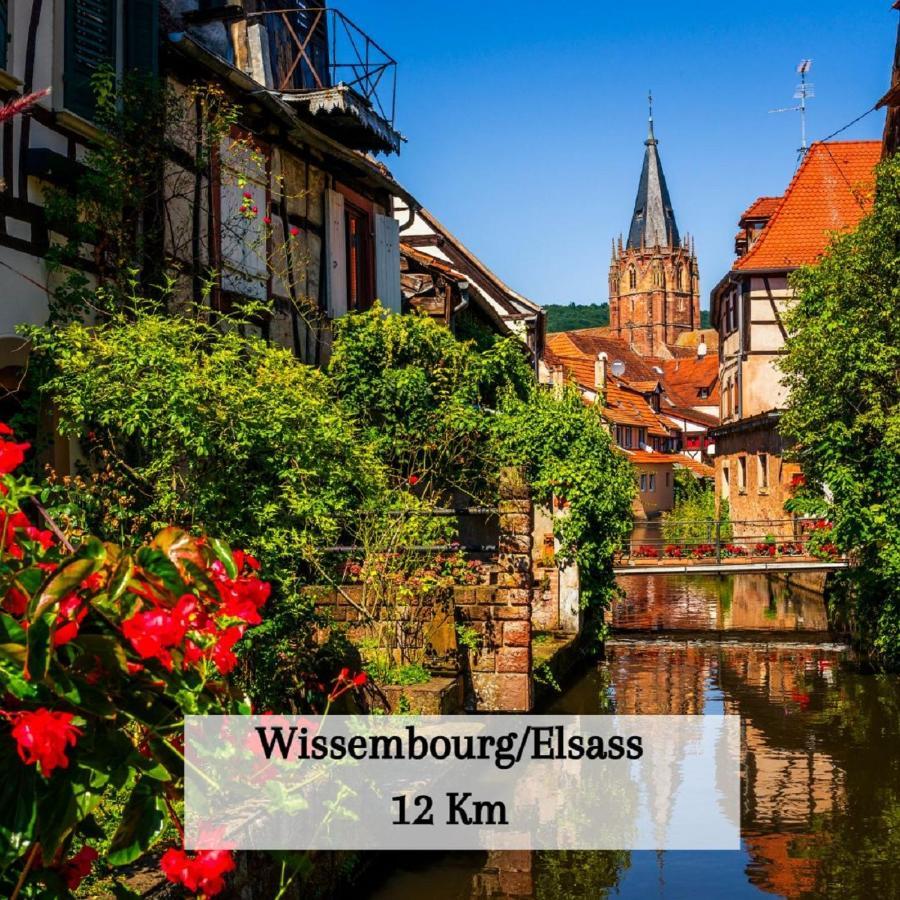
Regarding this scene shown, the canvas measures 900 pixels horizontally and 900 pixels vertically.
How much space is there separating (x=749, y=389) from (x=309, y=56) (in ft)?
66.7

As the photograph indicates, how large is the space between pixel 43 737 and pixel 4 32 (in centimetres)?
745

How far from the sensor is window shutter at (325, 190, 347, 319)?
15898 mm

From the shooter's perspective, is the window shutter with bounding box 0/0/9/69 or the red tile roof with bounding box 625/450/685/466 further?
the red tile roof with bounding box 625/450/685/466

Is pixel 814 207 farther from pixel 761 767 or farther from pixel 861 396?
pixel 761 767

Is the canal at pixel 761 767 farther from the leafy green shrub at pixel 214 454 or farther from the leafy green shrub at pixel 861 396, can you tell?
the leafy green shrub at pixel 214 454

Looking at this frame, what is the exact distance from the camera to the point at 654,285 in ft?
404

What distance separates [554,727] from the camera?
1334cm

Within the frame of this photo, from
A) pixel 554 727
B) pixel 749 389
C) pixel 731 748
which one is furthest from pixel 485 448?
pixel 749 389

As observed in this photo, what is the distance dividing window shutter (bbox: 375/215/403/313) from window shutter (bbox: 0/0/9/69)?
29.1 ft

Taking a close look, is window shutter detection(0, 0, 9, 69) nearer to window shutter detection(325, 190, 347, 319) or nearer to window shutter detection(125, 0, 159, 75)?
window shutter detection(125, 0, 159, 75)

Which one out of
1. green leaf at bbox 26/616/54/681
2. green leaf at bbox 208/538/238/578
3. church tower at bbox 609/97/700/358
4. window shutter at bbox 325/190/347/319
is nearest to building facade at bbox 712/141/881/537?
window shutter at bbox 325/190/347/319

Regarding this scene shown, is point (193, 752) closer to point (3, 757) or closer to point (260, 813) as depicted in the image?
point (3, 757)

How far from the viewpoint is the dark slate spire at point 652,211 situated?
112 metres

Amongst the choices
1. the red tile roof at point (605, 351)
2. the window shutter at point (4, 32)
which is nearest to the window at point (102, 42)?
the window shutter at point (4, 32)
